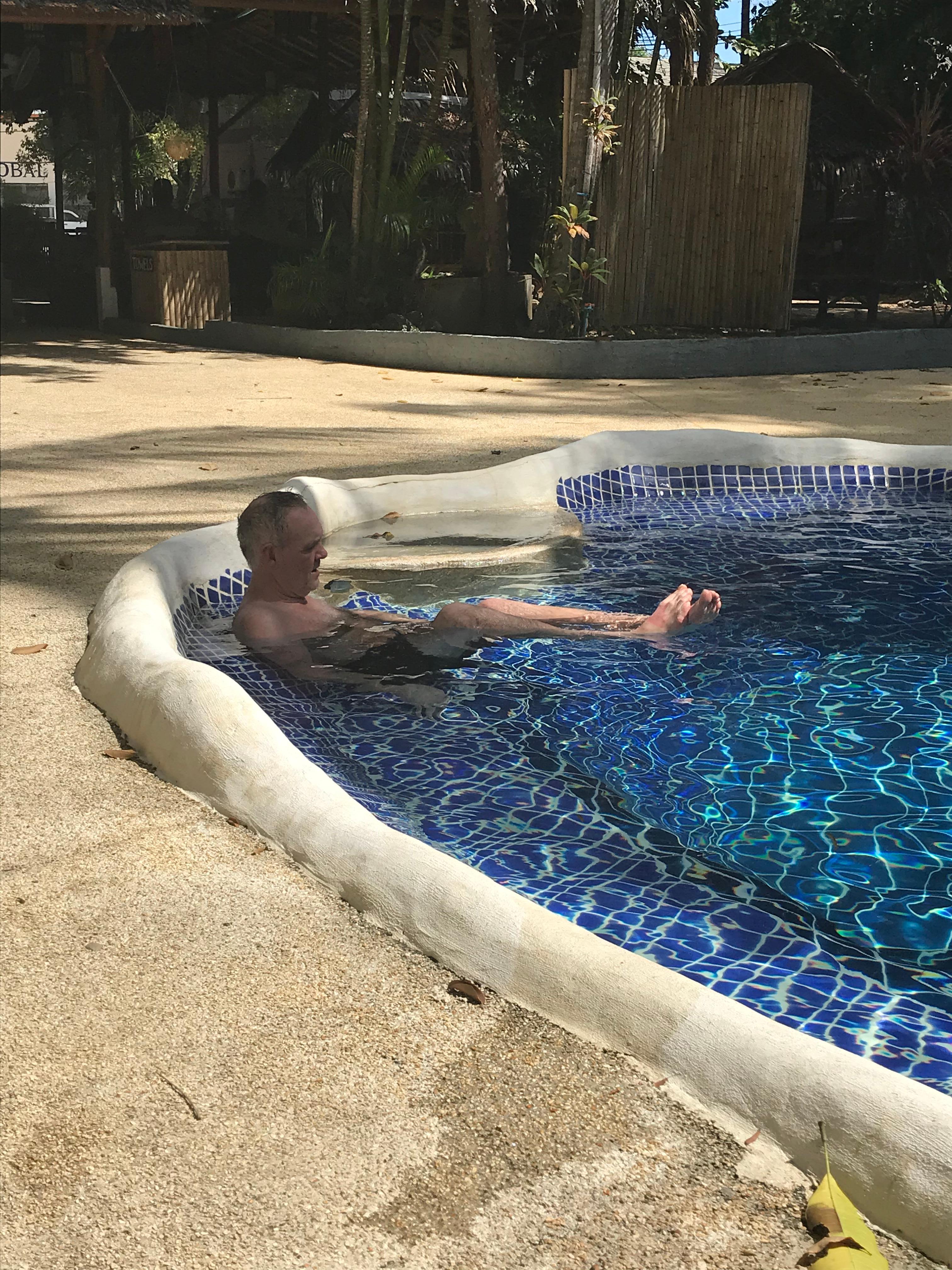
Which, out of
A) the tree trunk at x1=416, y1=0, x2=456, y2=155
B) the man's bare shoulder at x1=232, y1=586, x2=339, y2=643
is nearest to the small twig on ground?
the man's bare shoulder at x1=232, y1=586, x2=339, y2=643

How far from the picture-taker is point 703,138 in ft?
44.1

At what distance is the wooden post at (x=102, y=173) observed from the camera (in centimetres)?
1515

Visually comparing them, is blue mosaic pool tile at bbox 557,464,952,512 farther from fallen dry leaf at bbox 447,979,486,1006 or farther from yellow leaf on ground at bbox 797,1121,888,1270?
yellow leaf on ground at bbox 797,1121,888,1270

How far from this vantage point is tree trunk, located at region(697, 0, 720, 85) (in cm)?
1745

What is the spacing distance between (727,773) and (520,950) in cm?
172

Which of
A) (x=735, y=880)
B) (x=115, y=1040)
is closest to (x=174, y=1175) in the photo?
(x=115, y=1040)

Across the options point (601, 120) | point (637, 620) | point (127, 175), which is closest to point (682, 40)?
point (601, 120)

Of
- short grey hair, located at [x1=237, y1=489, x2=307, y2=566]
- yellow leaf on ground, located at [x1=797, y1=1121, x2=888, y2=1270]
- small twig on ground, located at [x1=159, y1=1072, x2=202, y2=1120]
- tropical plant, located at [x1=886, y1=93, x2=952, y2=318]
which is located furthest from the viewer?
tropical plant, located at [x1=886, y1=93, x2=952, y2=318]

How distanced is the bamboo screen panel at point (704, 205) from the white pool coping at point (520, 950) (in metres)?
10.3

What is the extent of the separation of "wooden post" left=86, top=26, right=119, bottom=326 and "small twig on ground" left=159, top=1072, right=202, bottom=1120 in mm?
15461

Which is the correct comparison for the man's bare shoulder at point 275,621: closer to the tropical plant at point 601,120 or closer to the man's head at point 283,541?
the man's head at point 283,541

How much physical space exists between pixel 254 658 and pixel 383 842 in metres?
1.88

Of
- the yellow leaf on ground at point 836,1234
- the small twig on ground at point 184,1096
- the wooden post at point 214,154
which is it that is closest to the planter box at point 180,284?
the wooden post at point 214,154

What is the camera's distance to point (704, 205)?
13594 millimetres
